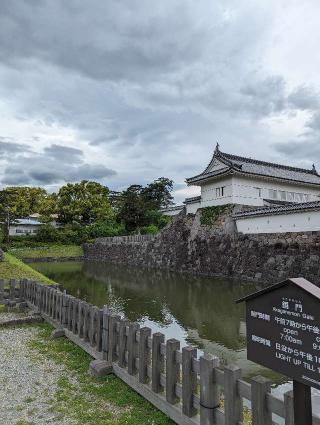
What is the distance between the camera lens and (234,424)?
315 cm

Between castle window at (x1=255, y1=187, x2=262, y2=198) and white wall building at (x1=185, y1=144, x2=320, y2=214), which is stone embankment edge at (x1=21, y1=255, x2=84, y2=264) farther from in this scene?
castle window at (x1=255, y1=187, x2=262, y2=198)

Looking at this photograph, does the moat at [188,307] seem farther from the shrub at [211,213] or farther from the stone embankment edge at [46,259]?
the stone embankment edge at [46,259]

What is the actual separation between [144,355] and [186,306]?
8531 mm

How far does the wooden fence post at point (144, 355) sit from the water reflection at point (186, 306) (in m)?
2.81

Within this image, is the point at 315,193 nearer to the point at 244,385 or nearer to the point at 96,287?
the point at 96,287

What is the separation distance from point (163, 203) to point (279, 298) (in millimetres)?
46733

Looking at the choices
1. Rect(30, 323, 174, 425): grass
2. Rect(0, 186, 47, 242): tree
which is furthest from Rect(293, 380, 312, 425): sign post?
Rect(0, 186, 47, 242): tree

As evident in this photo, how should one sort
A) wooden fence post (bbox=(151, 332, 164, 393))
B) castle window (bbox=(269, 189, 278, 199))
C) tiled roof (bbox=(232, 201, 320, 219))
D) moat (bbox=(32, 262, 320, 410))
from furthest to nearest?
castle window (bbox=(269, 189, 278, 199)) < tiled roof (bbox=(232, 201, 320, 219)) < moat (bbox=(32, 262, 320, 410)) < wooden fence post (bbox=(151, 332, 164, 393))

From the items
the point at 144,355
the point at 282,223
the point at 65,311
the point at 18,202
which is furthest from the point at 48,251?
the point at 144,355

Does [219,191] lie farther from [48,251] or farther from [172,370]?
[48,251]

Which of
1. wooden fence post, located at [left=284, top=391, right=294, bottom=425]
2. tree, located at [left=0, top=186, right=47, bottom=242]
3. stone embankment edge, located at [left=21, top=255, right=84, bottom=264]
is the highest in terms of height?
tree, located at [left=0, top=186, right=47, bottom=242]

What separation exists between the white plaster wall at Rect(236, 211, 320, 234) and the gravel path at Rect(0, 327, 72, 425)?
14.5 metres

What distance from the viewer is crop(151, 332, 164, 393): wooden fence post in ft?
13.8

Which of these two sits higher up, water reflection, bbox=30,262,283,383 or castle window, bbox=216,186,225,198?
castle window, bbox=216,186,225,198
